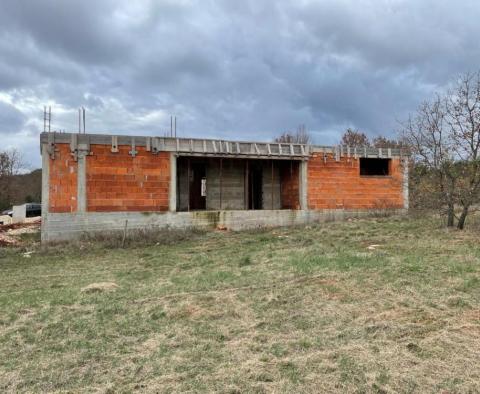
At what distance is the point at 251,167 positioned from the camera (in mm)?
19172

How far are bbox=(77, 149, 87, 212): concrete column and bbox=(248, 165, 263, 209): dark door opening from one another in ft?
25.5

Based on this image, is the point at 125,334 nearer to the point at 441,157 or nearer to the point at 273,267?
the point at 273,267

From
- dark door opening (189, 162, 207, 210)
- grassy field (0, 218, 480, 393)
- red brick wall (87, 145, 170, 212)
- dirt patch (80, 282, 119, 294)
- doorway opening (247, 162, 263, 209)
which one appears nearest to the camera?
grassy field (0, 218, 480, 393)

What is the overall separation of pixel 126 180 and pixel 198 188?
4.67 metres

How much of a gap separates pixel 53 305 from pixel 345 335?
431cm

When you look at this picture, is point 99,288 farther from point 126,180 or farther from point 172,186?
point 172,186

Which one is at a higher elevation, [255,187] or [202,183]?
[202,183]

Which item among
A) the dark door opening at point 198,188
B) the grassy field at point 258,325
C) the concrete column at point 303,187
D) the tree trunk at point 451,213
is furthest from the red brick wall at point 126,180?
the tree trunk at point 451,213

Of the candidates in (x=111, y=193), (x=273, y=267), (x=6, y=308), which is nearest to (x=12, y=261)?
(x=111, y=193)

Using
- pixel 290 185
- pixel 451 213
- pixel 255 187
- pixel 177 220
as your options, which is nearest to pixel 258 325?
pixel 451 213

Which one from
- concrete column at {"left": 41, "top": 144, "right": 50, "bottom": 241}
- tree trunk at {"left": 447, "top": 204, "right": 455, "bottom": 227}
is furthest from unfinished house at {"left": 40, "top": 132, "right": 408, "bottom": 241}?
tree trunk at {"left": 447, "top": 204, "right": 455, "bottom": 227}

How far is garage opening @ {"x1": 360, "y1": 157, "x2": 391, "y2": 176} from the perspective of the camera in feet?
65.4

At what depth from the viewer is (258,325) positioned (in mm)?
4805

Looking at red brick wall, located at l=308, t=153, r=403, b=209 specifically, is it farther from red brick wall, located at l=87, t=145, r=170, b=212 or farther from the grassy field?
the grassy field
